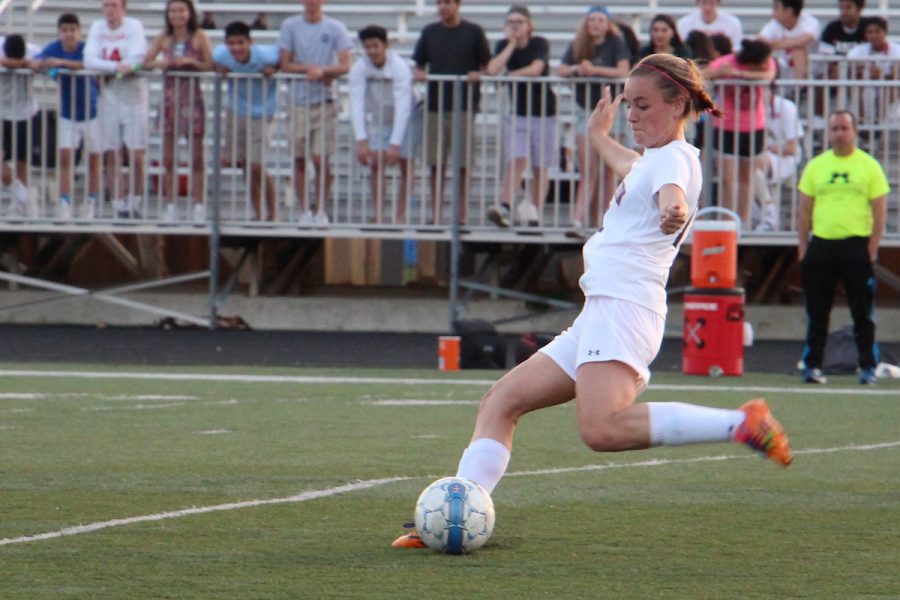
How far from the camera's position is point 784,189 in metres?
15.7

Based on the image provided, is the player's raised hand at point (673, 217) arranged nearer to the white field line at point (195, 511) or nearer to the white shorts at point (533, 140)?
the white field line at point (195, 511)

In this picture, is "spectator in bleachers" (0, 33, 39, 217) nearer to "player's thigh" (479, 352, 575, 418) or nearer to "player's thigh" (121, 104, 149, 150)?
"player's thigh" (121, 104, 149, 150)

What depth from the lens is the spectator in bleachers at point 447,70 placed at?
15.5 meters

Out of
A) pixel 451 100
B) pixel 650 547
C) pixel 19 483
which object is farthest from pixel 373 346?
pixel 650 547

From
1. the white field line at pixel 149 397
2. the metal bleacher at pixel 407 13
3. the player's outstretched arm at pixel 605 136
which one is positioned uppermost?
the metal bleacher at pixel 407 13

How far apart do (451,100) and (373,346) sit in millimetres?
2423

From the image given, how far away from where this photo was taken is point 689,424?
5469mm

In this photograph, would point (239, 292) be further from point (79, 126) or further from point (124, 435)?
point (124, 435)

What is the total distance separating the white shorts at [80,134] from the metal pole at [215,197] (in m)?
1.12

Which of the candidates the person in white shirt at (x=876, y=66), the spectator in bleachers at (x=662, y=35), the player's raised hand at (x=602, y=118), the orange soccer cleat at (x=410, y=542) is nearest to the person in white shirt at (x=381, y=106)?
the spectator in bleachers at (x=662, y=35)

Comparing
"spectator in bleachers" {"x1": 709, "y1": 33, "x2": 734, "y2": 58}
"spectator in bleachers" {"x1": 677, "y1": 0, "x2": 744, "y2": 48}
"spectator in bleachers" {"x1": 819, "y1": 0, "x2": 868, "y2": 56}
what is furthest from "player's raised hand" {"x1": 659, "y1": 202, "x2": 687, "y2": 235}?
"spectator in bleachers" {"x1": 819, "y1": 0, "x2": 868, "y2": 56}

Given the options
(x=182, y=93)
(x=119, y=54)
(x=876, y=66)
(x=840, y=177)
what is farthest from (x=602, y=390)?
(x=119, y=54)

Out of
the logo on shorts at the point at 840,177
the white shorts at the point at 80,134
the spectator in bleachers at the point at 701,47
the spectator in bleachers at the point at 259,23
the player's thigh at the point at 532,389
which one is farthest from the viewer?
the spectator in bleachers at the point at 259,23

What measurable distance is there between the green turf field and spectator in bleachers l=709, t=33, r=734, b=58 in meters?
5.69
